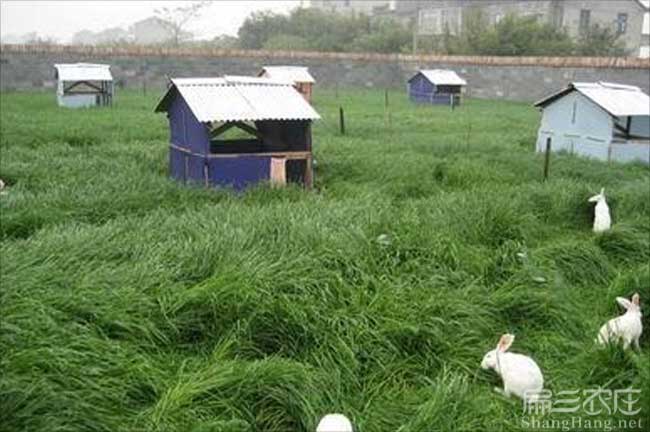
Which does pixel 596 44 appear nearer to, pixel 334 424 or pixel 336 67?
pixel 336 67

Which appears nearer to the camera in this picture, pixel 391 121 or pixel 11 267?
pixel 11 267

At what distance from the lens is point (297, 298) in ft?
15.1

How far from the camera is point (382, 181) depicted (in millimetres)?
8625

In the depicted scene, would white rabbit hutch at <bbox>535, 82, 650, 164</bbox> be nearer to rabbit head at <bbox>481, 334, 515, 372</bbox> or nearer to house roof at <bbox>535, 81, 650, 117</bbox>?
house roof at <bbox>535, 81, 650, 117</bbox>

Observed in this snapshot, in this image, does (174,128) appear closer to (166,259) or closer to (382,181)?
(382,181)

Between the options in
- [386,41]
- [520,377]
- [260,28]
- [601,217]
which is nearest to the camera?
[520,377]

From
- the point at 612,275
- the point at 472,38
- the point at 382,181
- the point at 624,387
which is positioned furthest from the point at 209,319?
the point at 472,38

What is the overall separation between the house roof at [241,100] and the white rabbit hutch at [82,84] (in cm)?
923

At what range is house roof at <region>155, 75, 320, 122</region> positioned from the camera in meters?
8.06

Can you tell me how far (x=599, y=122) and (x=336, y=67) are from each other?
17884 mm

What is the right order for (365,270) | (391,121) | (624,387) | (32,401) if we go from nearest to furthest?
(32,401)
(624,387)
(365,270)
(391,121)

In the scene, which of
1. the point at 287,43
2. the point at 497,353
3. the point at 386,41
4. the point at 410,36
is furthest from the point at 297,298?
the point at 287,43

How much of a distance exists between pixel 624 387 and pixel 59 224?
4.40 m

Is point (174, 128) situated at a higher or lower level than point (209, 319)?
higher
